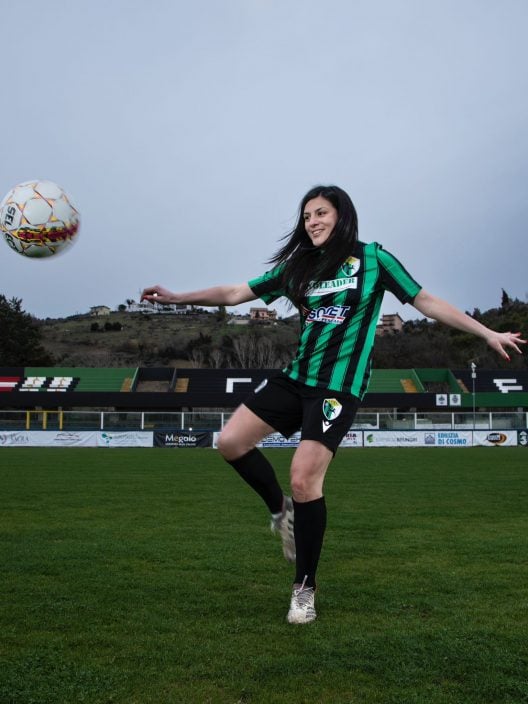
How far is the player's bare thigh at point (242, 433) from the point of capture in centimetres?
458

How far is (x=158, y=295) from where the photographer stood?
488 centimetres

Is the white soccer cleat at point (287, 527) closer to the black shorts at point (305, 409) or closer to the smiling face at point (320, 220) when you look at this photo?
the black shorts at point (305, 409)

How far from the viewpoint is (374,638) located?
370 cm

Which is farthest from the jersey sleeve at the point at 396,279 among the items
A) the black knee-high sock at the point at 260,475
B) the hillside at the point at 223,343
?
the hillside at the point at 223,343

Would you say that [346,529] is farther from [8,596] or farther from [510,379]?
[510,379]

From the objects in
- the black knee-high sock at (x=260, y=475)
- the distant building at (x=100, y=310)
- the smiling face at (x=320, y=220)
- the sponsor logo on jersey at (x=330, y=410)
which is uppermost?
the distant building at (x=100, y=310)

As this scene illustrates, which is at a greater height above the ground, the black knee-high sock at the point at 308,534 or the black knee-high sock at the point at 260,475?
the black knee-high sock at the point at 260,475

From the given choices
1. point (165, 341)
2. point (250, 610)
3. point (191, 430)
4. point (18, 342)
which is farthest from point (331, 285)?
point (165, 341)

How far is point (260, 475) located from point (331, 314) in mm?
1228

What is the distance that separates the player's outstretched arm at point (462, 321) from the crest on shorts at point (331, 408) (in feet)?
2.68

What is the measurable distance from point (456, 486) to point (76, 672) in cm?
1199

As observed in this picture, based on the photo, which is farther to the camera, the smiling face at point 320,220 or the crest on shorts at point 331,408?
the smiling face at point 320,220

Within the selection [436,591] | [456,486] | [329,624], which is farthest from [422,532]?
[456,486]

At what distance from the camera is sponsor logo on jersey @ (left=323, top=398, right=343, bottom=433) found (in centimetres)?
431
